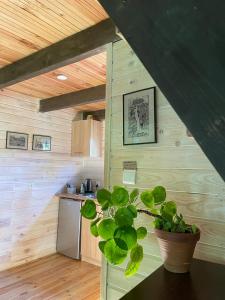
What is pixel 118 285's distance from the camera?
4.51 ft

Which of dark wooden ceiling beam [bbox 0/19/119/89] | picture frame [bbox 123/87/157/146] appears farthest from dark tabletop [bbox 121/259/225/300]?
dark wooden ceiling beam [bbox 0/19/119/89]

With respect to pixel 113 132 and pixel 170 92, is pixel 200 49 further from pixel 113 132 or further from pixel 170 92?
pixel 113 132

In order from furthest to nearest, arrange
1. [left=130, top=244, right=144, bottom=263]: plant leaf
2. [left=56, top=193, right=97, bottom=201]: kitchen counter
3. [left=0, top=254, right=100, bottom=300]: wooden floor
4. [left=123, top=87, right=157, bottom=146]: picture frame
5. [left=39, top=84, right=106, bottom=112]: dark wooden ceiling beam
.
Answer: [left=56, top=193, right=97, bottom=201]: kitchen counter → [left=39, top=84, right=106, bottom=112]: dark wooden ceiling beam → [left=0, top=254, right=100, bottom=300]: wooden floor → [left=123, top=87, right=157, bottom=146]: picture frame → [left=130, top=244, right=144, bottom=263]: plant leaf

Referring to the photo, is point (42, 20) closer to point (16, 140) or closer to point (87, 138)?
point (16, 140)

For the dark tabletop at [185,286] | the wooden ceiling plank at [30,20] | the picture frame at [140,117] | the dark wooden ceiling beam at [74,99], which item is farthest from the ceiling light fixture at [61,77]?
the dark tabletop at [185,286]

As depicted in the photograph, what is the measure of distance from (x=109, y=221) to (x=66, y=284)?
254cm

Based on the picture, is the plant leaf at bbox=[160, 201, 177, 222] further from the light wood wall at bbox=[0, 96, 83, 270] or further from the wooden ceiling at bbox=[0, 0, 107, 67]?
the light wood wall at bbox=[0, 96, 83, 270]

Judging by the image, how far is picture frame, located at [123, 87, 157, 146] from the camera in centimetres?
133

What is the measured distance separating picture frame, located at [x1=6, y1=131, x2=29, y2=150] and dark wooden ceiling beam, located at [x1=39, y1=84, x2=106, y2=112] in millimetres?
530

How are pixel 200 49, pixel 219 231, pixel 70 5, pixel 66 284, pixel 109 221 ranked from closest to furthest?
pixel 200 49 < pixel 109 221 < pixel 219 231 < pixel 70 5 < pixel 66 284

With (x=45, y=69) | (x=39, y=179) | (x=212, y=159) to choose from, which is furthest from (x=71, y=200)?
(x=212, y=159)

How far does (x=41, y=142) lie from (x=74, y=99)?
3.10 feet

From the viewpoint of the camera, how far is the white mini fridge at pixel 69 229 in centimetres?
356

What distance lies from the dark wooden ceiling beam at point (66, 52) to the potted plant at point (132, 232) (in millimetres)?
1142
